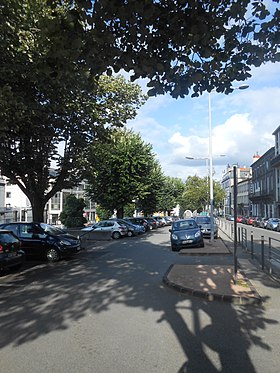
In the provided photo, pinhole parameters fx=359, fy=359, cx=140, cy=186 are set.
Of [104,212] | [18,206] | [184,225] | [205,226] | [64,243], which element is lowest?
[64,243]

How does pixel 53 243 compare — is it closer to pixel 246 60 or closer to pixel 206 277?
pixel 206 277

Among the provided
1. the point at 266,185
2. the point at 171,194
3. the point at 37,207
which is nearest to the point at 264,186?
the point at 266,185

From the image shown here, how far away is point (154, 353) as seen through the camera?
459 cm

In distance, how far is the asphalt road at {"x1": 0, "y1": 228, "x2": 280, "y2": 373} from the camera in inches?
168

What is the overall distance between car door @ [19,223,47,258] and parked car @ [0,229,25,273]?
2.24 m

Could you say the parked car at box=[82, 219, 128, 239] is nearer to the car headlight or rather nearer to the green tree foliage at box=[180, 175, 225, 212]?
the car headlight

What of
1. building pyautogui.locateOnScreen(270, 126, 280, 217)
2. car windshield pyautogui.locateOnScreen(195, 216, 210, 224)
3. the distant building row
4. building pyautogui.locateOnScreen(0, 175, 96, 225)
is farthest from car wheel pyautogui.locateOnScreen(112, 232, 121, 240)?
building pyautogui.locateOnScreen(270, 126, 280, 217)

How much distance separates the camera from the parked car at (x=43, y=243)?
46.2 feet

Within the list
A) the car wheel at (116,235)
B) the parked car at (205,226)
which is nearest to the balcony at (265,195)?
the parked car at (205,226)

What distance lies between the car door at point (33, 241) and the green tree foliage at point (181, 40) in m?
10.0

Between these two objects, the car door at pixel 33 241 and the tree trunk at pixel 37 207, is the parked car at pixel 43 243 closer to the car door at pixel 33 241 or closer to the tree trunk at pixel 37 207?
the car door at pixel 33 241

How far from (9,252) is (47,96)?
5.15 metres

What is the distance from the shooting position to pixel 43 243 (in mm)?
14156

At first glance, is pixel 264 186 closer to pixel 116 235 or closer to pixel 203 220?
pixel 203 220
